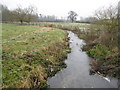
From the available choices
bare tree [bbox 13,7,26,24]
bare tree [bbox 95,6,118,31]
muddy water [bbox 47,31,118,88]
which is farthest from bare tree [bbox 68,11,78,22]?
muddy water [bbox 47,31,118,88]

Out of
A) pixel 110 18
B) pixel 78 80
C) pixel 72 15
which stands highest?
pixel 72 15

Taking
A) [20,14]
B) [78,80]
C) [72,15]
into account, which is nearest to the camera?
[78,80]

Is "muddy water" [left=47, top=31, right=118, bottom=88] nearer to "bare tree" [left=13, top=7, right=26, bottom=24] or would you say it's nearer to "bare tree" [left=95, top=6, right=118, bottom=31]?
"bare tree" [left=95, top=6, right=118, bottom=31]

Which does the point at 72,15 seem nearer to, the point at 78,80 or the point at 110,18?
the point at 110,18

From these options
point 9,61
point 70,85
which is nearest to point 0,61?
point 9,61

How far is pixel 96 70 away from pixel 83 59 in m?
3.00

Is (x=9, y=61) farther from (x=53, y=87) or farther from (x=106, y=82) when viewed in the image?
(x=106, y=82)

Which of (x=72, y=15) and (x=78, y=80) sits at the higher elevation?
(x=72, y=15)

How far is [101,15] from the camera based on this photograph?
1744 centimetres

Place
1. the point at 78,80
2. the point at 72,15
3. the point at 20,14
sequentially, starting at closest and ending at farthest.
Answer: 1. the point at 78,80
2. the point at 20,14
3. the point at 72,15

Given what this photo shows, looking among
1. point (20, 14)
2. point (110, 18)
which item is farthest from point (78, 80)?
point (20, 14)

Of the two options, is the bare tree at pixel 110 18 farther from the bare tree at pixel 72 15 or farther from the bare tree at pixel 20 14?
the bare tree at pixel 72 15

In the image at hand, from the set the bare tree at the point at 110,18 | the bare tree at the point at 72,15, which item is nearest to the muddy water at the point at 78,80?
the bare tree at the point at 110,18

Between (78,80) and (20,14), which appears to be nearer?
(78,80)
